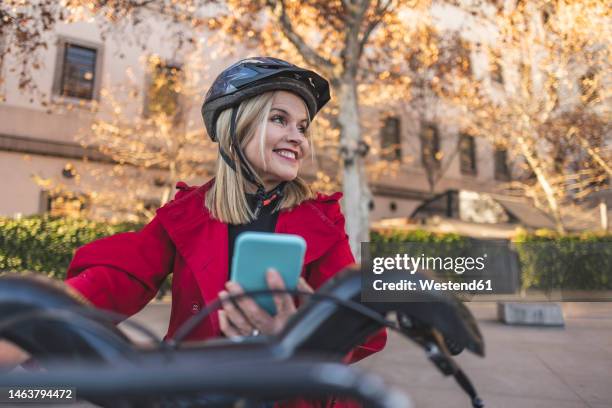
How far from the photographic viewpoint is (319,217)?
5.49 ft

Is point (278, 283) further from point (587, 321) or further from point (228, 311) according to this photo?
point (587, 321)

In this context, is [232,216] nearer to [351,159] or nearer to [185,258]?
[185,258]

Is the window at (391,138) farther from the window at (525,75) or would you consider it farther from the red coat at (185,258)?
the red coat at (185,258)

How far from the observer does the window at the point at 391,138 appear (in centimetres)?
2061

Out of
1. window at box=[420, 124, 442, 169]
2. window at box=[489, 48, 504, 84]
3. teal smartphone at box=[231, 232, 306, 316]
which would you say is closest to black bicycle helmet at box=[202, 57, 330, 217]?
teal smartphone at box=[231, 232, 306, 316]

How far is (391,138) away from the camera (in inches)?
828

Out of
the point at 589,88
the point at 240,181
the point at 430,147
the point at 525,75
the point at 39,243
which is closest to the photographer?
the point at 240,181

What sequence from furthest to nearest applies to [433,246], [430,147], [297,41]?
[430,147], [433,246], [297,41]

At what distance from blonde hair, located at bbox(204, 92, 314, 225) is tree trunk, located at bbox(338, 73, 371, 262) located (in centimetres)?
597

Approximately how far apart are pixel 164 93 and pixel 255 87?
14.1 meters

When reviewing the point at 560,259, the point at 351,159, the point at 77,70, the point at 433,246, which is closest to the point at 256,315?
the point at 351,159

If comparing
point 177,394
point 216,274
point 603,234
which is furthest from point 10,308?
point 603,234

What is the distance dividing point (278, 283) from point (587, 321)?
16.7 ft

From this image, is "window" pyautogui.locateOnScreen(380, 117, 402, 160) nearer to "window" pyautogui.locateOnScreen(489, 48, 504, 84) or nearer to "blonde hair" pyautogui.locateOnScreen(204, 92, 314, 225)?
"window" pyautogui.locateOnScreen(489, 48, 504, 84)
